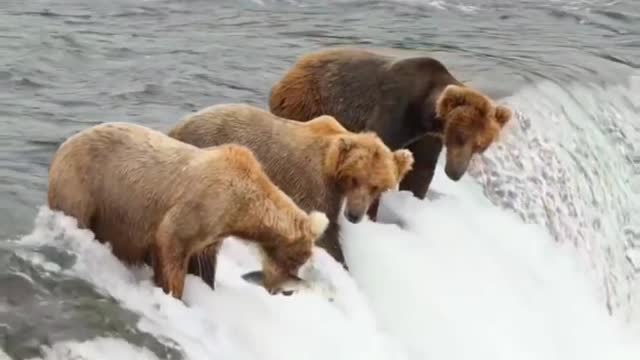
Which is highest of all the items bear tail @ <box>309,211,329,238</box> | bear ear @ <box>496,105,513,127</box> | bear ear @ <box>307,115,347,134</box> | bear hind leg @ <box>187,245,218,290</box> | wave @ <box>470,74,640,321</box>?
bear tail @ <box>309,211,329,238</box>

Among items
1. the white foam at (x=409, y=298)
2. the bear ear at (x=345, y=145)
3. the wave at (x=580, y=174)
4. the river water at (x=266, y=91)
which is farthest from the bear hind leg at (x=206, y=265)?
the wave at (x=580, y=174)

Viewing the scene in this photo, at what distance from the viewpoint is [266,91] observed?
11836 millimetres

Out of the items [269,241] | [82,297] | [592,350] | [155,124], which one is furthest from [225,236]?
[592,350]

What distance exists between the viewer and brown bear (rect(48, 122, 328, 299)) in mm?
6617

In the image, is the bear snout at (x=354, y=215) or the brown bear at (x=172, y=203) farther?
the bear snout at (x=354, y=215)

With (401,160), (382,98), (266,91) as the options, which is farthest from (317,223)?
(266,91)

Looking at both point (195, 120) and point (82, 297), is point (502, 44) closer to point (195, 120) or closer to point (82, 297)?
point (195, 120)

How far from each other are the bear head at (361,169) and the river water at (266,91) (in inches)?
61.3

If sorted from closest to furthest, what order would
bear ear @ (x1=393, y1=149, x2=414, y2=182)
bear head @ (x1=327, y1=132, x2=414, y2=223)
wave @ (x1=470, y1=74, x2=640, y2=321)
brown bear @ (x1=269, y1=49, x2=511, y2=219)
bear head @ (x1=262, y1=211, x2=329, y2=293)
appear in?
bear head @ (x1=262, y1=211, x2=329, y2=293) < bear head @ (x1=327, y1=132, x2=414, y2=223) < bear ear @ (x1=393, y1=149, x2=414, y2=182) < brown bear @ (x1=269, y1=49, x2=511, y2=219) < wave @ (x1=470, y1=74, x2=640, y2=321)

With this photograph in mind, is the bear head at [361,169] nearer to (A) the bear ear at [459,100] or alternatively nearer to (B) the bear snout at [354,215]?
(B) the bear snout at [354,215]

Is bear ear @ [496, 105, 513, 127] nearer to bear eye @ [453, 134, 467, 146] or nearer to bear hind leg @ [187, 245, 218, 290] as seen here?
bear eye @ [453, 134, 467, 146]

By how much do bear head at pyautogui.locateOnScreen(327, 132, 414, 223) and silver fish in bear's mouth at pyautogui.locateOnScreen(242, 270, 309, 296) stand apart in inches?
29.6

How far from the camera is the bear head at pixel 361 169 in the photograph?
7.51 m

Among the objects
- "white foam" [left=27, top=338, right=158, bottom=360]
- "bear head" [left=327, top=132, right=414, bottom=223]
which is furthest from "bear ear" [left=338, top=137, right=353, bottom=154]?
"white foam" [left=27, top=338, right=158, bottom=360]
